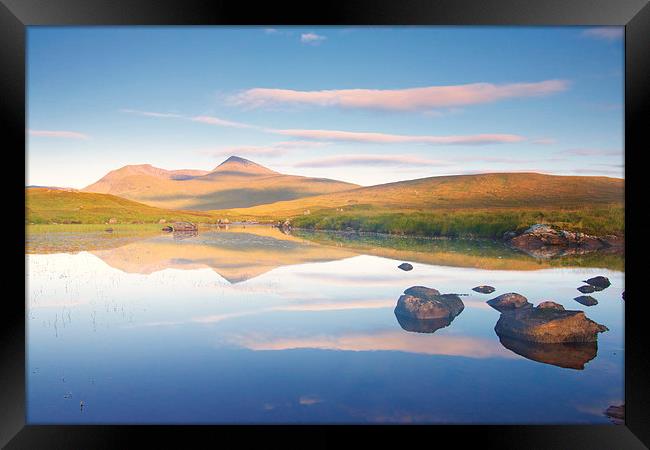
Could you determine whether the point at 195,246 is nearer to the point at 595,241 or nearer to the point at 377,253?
the point at 377,253

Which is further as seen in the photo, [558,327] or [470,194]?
[470,194]

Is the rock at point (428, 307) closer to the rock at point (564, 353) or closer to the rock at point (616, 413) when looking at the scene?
the rock at point (564, 353)

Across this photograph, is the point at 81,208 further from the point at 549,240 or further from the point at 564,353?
the point at 564,353

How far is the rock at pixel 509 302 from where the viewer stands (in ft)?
39.2

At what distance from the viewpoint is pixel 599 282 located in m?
15.5

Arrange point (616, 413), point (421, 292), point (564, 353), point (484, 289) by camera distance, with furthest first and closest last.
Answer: point (484, 289) < point (421, 292) < point (564, 353) < point (616, 413)

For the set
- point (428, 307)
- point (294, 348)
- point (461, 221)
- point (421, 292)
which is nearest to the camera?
point (294, 348)

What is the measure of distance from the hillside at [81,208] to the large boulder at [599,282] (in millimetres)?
23410

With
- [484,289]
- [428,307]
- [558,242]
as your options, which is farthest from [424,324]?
[558,242]

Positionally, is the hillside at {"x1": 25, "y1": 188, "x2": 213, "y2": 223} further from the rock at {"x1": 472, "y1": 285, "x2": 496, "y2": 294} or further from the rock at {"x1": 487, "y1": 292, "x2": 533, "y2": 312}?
the rock at {"x1": 487, "y1": 292, "x2": 533, "y2": 312}

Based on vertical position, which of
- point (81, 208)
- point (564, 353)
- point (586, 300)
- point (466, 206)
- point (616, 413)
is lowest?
point (616, 413)

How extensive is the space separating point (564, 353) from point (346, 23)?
7.17 metres

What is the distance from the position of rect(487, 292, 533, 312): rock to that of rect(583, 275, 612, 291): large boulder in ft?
15.0

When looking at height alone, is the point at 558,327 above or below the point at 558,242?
below
